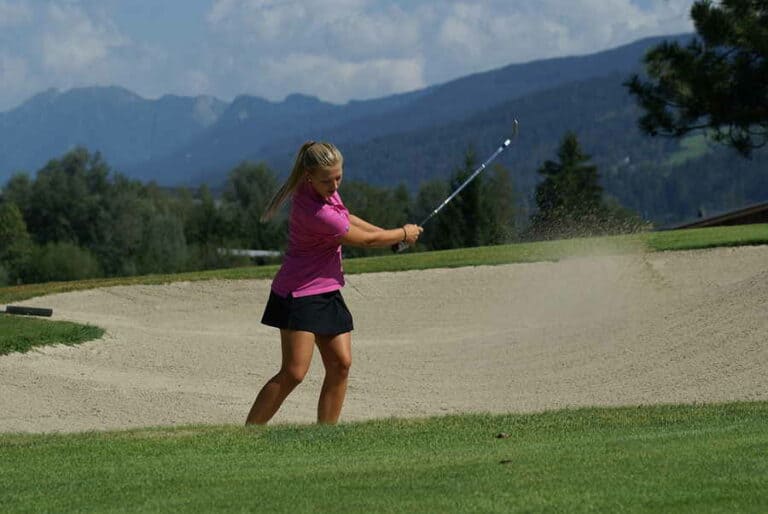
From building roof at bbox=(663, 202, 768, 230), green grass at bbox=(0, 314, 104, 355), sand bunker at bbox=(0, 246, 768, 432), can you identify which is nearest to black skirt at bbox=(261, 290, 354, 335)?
sand bunker at bbox=(0, 246, 768, 432)

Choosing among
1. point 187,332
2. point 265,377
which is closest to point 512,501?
point 265,377

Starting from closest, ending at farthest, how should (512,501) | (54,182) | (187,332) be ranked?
(512,501), (187,332), (54,182)

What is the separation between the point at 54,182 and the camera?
11094 centimetres

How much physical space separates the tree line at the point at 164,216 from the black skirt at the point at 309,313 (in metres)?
60.2

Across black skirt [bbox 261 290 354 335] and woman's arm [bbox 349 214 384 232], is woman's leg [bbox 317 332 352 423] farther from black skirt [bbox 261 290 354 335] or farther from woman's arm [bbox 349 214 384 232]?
woman's arm [bbox 349 214 384 232]

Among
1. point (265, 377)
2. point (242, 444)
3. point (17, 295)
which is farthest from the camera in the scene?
point (17, 295)

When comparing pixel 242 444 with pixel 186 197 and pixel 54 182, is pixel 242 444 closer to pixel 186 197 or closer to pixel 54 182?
pixel 54 182

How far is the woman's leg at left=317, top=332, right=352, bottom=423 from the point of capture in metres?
9.07

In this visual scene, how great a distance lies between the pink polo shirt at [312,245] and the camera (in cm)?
867

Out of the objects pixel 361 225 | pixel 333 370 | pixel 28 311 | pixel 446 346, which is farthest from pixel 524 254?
pixel 361 225

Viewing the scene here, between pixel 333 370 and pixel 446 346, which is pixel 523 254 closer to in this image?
pixel 446 346

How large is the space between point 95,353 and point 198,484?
30.2 ft

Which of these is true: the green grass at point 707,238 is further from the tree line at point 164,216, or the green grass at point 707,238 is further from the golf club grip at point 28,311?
the tree line at point 164,216

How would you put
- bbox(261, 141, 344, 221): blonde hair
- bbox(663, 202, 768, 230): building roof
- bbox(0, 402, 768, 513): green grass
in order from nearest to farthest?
bbox(0, 402, 768, 513): green grass < bbox(261, 141, 344, 221): blonde hair < bbox(663, 202, 768, 230): building roof
